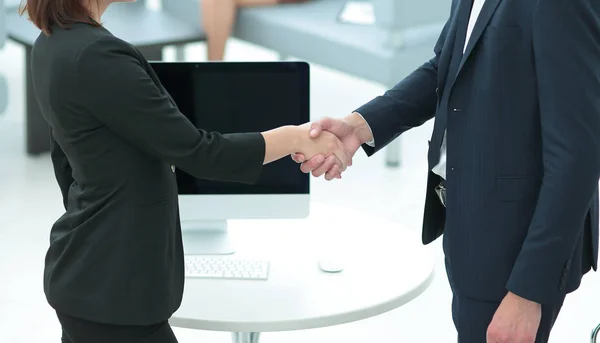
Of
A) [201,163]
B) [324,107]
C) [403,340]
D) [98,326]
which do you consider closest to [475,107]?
[201,163]

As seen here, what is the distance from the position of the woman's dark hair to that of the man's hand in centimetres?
87

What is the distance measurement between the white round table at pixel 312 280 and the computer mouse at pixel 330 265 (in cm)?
1

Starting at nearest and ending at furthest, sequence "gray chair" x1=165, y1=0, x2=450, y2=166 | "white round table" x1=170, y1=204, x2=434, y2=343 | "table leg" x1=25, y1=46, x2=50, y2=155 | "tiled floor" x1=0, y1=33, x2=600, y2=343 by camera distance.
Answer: "white round table" x1=170, y1=204, x2=434, y2=343
"tiled floor" x1=0, y1=33, x2=600, y2=343
"gray chair" x1=165, y1=0, x2=450, y2=166
"table leg" x1=25, y1=46, x2=50, y2=155

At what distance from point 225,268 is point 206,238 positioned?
178 mm

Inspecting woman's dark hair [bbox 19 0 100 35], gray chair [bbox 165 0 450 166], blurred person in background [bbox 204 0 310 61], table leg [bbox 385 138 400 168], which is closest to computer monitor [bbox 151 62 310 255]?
woman's dark hair [bbox 19 0 100 35]

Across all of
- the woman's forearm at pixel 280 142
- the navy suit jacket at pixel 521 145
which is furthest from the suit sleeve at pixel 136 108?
the navy suit jacket at pixel 521 145

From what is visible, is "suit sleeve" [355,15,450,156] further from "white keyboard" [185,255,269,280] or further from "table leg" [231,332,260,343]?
"table leg" [231,332,260,343]

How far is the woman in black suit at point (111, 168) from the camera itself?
1671 millimetres

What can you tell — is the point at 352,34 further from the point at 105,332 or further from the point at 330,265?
the point at 105,332

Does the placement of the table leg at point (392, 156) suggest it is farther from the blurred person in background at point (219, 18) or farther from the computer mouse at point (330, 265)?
the computer mouse at point (330, 265)

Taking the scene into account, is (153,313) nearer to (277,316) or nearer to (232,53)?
(277,316)

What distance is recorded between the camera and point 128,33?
16.6 ft

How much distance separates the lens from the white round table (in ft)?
6.66

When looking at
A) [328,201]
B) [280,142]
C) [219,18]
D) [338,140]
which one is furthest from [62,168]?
[219,18]
